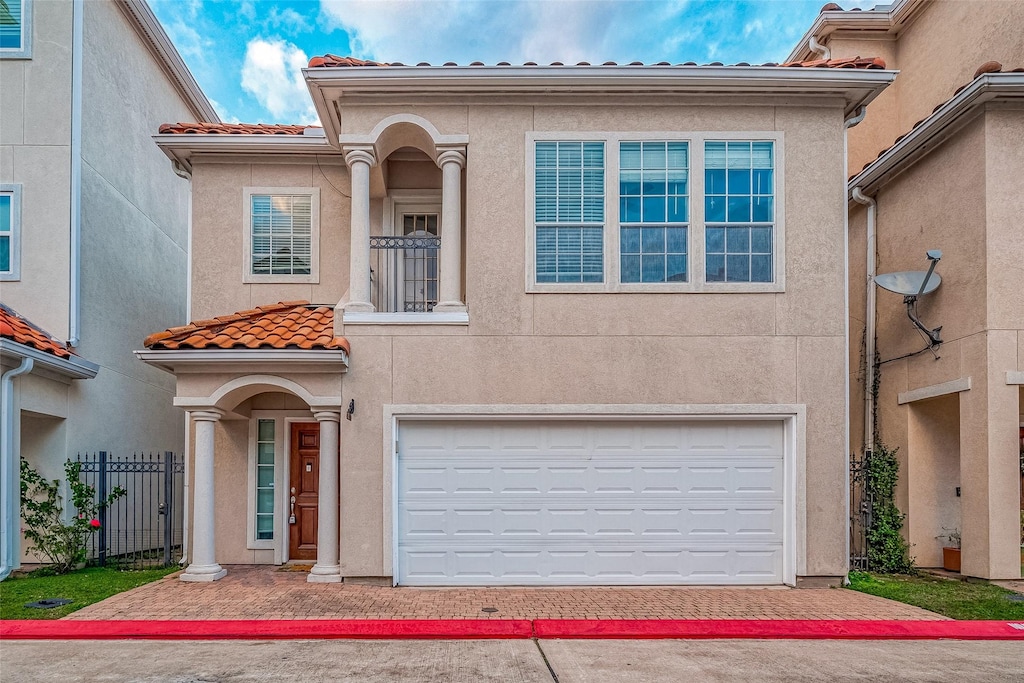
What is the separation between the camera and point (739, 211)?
10109 mm

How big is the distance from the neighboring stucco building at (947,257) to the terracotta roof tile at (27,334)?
42.5ft

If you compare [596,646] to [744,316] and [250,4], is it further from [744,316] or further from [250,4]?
[250,4]

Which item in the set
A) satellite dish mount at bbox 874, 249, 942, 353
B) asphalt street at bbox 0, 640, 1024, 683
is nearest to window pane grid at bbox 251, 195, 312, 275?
asphalt street at bbox 0, 640, 1024, 683

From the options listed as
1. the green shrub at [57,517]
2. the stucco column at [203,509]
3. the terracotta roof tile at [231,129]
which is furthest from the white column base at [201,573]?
the terracotta roof tile at [231,129]

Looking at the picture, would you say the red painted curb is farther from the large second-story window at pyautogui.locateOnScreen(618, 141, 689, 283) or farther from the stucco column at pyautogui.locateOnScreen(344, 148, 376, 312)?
the large second-story window at pyautogui.locateOnScreen(618, 141, 689, 283)

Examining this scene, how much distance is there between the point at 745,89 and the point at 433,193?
4869mm

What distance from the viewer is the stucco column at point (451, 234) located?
32.8 feet

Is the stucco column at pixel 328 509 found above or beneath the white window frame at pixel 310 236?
beneath

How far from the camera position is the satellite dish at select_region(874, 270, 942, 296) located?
1061 cm

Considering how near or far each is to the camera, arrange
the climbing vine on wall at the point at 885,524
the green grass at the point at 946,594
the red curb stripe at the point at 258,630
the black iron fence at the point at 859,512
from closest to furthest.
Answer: the red curb stripe at the point at 258,630, the green grass at the point at 946,594, the climbing vine on wall at the point at 885,524, the black iron fence at the point at 859,512

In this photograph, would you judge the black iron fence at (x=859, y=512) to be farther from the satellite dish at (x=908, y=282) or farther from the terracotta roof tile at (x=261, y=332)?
the terracotta roof tile at (x=261, y=332)

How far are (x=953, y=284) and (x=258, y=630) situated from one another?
1016cm

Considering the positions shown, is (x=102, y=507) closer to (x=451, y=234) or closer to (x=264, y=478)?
(x=264, y=478)

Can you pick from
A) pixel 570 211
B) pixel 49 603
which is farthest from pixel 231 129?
pixel 49 603
